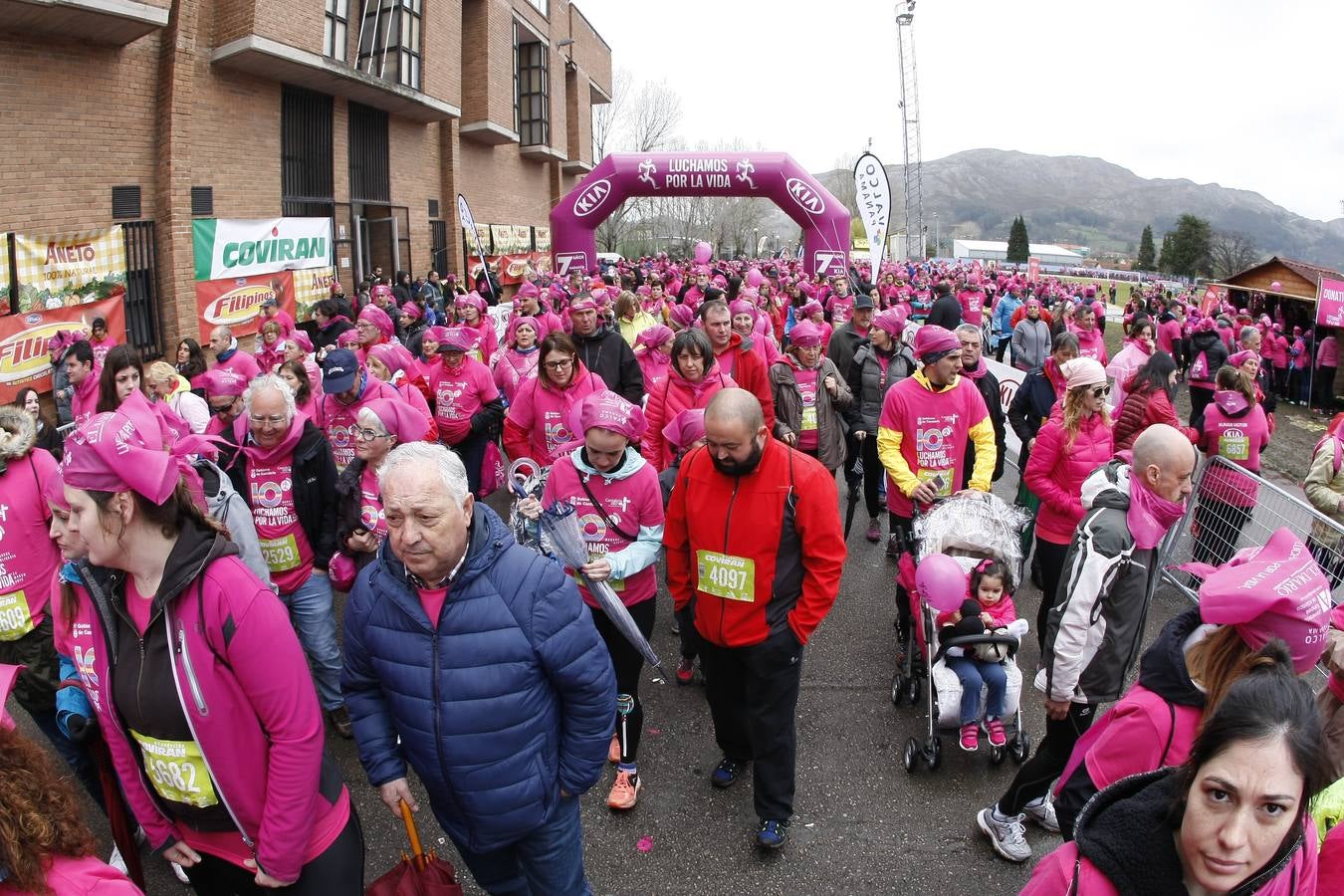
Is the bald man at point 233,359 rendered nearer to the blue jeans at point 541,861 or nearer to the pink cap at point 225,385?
the pink cap at point 225,385

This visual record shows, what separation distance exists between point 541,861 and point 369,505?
6.72ft

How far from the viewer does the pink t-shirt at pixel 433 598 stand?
2395mm

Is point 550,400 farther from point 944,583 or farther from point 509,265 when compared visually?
point 509,265

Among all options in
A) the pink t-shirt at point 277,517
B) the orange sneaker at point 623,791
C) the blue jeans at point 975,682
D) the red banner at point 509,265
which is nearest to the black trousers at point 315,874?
the orange sneaker at point 623,791

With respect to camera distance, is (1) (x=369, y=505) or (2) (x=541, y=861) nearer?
(2) (x=541, y=861)

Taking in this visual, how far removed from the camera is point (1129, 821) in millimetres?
1591

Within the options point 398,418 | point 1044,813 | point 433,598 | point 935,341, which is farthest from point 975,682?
point 398,418

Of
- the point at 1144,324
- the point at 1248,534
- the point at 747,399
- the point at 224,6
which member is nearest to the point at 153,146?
the point at 224,6

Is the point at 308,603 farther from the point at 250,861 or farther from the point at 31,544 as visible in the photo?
the point at 250,861

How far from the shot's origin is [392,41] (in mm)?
18172

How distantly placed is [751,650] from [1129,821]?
6.55 ft

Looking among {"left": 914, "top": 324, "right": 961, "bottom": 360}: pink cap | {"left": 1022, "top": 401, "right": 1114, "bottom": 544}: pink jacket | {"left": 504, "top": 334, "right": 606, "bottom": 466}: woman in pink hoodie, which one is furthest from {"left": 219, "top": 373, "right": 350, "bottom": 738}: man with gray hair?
{"left": 1022, "top": 401, "right": 1114, "bottom": 544}: pink jacket

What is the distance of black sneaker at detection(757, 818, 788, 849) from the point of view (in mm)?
3598

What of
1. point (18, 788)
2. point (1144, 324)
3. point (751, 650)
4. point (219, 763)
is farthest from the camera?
point (1144, 324)
